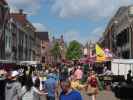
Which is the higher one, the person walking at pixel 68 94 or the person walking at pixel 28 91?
the person walking at pixel 68 94

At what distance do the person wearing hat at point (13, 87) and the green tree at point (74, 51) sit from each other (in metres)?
169

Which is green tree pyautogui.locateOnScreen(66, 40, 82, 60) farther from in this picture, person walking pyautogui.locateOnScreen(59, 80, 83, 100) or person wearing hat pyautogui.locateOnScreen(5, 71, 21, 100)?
person walking pyautogui.locateOnScreen(59, 80, 83, 100)

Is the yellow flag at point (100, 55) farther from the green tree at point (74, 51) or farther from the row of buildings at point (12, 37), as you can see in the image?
the green tree at point (74, 51)

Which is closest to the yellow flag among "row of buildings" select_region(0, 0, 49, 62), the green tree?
"row of buildings" select_region(0, 0, 49, 62)

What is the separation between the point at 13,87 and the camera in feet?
50.4

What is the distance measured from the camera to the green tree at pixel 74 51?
186m

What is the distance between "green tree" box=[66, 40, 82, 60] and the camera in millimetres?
186462

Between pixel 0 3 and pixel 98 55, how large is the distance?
33797mm

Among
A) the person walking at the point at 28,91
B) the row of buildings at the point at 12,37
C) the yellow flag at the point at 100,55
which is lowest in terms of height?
the person walking at the point at 28,91

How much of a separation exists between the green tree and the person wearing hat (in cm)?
16891

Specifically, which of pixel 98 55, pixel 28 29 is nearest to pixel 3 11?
pixel 98 55

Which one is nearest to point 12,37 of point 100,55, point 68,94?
point 100,55

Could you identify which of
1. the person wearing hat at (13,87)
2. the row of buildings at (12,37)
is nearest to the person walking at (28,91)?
the person wearing hat at (13,87)

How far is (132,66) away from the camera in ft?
161
